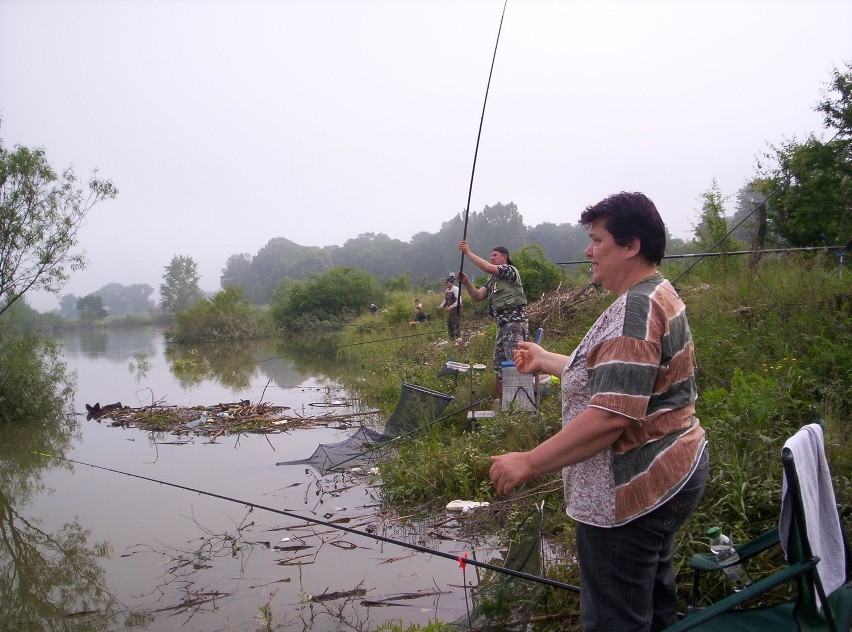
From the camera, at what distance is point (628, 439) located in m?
1.82

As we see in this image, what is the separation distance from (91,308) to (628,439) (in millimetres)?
107987

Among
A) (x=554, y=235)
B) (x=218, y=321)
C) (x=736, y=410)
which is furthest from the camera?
(x=554, y=235)

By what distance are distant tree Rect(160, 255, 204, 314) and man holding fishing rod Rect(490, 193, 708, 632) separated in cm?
9182

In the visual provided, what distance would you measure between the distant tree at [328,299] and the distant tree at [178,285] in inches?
2040

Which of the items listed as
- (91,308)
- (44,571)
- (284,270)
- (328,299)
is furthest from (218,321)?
(91,308)

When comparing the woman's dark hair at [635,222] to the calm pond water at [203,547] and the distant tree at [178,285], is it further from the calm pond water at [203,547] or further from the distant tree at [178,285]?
the distant tree at [178,285]

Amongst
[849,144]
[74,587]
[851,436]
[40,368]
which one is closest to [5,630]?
[74,587]

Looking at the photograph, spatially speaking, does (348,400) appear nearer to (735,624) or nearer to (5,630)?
(5,630)

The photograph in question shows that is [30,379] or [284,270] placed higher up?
[284,270]

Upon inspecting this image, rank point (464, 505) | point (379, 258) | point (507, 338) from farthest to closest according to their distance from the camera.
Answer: point (379, 258) → point (507, 338) → point (464, 505)

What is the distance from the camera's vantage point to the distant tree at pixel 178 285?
294ft

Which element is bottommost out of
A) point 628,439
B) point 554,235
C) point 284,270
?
point 628,439

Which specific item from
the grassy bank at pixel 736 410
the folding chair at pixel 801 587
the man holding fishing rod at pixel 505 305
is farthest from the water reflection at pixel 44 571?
the man holding fishing rod at pixel 505 305

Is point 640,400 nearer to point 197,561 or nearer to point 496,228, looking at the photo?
point 197,561
